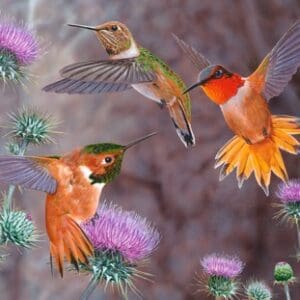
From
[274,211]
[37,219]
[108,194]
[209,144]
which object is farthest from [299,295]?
[37,219]

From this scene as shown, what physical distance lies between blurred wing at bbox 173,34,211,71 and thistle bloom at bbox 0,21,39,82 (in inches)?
17.2

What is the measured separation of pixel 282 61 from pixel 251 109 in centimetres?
18

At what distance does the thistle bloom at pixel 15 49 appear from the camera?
1569 mm

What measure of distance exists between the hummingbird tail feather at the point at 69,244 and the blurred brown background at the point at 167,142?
0.04 meters

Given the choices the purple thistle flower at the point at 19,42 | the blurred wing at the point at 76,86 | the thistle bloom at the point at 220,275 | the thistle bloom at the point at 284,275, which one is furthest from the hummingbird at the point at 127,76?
the thistle bloom at the point at 284,275

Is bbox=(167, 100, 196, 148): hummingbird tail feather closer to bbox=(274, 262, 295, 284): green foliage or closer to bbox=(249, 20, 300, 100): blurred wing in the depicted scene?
bbox=(249, 20, 300, 100): blurred wing

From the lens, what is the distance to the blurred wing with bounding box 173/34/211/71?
1.93 m

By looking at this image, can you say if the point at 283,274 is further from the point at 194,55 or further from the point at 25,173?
the point at 25,173

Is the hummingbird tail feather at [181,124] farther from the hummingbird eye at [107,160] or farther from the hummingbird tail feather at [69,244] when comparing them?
the hummingbird tail feather at [69,244]

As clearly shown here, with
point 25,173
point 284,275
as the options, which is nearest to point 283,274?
point 284,275

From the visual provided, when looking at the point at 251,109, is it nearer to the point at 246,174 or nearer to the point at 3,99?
the point at 246,174

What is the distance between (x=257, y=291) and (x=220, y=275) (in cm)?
14

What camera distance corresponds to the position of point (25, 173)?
5.16 feet

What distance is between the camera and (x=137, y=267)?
1632 millimetres
